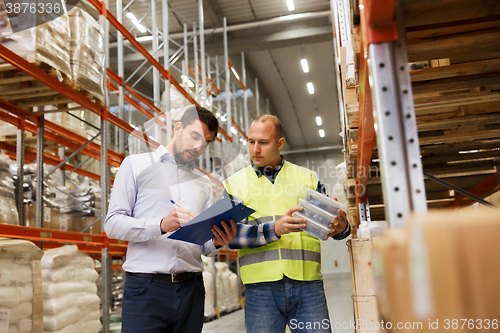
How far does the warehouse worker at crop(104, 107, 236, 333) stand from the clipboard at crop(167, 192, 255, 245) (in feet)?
0.28

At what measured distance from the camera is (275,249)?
2.53m

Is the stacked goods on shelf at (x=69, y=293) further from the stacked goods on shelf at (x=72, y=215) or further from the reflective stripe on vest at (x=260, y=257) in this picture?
the reflective stripe on vest at (x=260, y=257)

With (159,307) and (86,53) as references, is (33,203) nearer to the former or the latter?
(86,53)

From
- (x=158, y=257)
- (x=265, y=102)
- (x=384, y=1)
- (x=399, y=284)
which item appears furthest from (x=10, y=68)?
(x=265, y=102)

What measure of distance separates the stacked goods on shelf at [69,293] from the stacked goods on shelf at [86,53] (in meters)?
1.83

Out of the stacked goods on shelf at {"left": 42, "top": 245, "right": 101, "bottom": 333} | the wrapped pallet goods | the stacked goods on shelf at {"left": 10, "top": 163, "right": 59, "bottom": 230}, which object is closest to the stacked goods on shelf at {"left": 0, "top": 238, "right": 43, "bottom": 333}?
the stacked goods on shelf at {"left": 42, "top": 245, "right": 101, "bottom": 333}

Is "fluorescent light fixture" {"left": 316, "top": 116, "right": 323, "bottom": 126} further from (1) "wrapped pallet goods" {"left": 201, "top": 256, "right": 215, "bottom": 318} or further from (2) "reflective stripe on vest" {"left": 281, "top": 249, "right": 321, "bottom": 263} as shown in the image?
(2) "reflective stripe on vest" {"left": 281, "top": 249, "right": 321, "bottom": 263}

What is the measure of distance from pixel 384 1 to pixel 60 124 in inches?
234

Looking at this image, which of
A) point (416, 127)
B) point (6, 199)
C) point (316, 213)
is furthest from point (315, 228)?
point (6, 199)

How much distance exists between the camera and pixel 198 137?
8.48 feet

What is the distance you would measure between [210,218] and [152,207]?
0.58 m

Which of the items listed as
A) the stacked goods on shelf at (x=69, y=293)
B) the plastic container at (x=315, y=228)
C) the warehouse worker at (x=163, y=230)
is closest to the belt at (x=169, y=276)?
the warehouse worker at (x=163, y=230)

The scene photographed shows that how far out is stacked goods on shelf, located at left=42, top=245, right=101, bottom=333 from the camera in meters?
3.94

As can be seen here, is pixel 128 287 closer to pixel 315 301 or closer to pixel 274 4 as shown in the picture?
pixel 315 301
